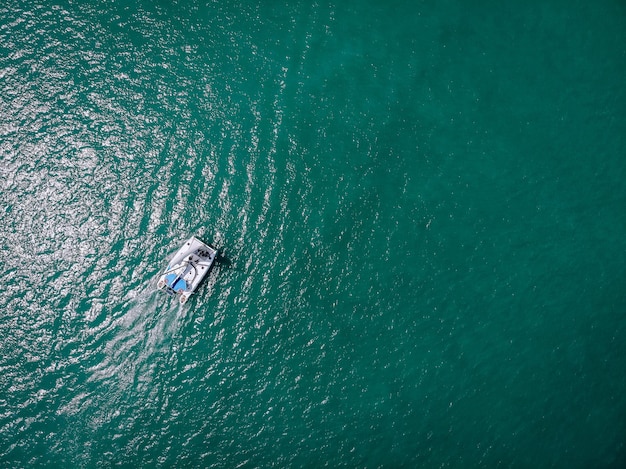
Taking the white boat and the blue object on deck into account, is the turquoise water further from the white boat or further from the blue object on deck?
the blue object on deck

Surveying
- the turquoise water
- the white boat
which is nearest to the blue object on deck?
the white boat

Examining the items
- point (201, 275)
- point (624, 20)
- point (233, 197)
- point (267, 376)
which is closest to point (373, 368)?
point (267, 376)

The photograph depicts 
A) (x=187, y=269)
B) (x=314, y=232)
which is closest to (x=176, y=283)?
(x=187, y=269)

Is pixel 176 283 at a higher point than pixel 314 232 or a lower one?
lower

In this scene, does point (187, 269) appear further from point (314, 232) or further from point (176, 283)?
point (314, 232)

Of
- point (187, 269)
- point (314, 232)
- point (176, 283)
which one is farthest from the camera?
point (314, 232)
